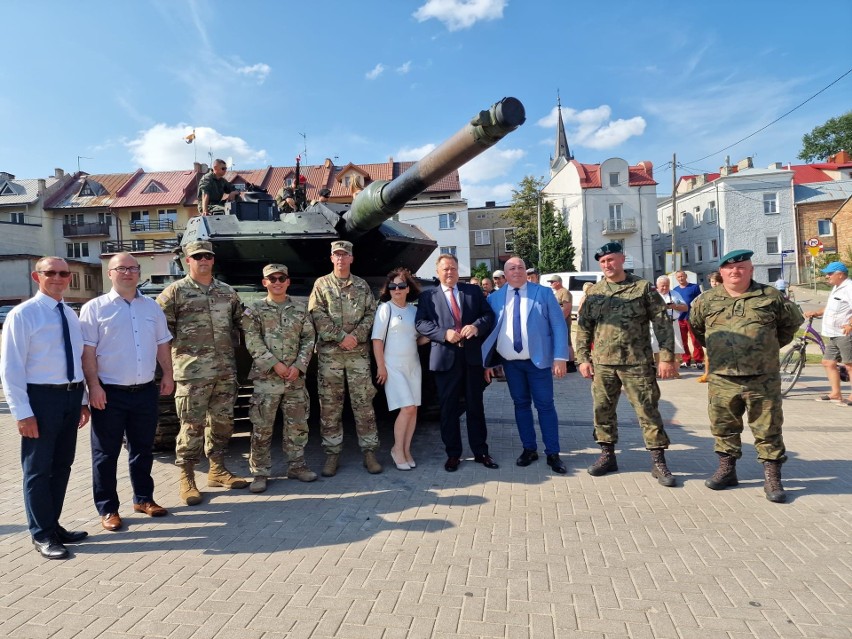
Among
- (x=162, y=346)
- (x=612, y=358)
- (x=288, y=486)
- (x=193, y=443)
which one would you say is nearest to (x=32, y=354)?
(x=162, y=346)

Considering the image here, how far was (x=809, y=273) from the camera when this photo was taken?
34500 mm

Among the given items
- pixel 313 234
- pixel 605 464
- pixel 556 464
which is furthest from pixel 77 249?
pixel 605 464

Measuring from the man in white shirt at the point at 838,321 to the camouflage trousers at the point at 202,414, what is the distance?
662 cm

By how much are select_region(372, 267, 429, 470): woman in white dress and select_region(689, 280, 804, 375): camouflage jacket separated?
223 cm

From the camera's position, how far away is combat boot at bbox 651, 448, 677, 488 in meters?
4.34

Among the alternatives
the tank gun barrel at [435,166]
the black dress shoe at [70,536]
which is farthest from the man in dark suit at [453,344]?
the black dress shoe at [70,536]

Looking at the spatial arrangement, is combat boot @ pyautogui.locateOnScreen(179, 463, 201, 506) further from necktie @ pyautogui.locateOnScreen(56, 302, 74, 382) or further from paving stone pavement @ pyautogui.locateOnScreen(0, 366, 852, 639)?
necktie @ pyautogui.locateOnScreen(56, 302, 74, 382)

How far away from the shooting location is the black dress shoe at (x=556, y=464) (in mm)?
4728

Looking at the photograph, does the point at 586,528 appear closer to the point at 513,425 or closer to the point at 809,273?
the point at 513,425

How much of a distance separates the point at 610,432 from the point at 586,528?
1248mm

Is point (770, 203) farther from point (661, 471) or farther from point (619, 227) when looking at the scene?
point (661, 471)

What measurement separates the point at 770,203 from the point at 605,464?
39.0 m

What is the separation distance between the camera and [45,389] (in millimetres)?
3377

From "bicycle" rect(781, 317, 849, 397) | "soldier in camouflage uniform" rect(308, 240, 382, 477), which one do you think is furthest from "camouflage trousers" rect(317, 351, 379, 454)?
"bicycle" rect(781, 317, 849, 397)
